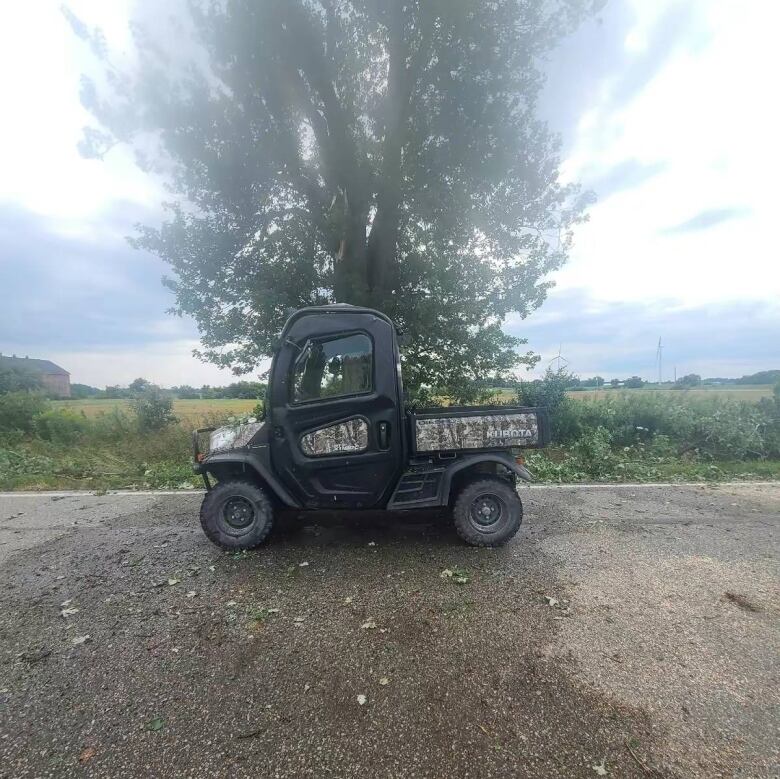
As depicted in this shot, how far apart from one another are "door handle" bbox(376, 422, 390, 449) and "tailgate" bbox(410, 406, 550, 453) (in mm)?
244

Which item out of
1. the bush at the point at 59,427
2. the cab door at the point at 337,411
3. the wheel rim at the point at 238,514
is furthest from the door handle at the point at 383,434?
the bush at the point at 59,427

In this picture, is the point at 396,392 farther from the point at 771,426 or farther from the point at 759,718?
the point at 771,426

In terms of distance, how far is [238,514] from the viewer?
388cm

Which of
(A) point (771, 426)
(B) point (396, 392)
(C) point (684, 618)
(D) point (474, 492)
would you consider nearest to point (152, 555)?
(B) point (396, 392)

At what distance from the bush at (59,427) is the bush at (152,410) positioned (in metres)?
1.16

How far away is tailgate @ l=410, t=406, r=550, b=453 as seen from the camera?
3.76m

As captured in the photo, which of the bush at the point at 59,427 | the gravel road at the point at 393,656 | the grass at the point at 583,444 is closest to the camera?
the gravel road at the point at 393,656

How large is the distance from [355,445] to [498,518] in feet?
4.87

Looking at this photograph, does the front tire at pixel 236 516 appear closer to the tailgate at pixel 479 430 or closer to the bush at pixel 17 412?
the tailgate at pixel 479 430

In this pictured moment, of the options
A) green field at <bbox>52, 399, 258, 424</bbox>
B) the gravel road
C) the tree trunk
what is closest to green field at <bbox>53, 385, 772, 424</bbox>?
green field at <bbox>52, 399, 258, 424</bbox>

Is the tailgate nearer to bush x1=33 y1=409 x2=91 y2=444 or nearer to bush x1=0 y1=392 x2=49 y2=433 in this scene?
bush x1=33 y1=409 x2=91 y2=444

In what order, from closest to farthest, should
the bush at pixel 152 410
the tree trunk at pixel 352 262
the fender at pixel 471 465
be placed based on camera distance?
the fender at pixel 471 465 < the tree trunk at pixel 352 262 < the bush at pixel 152 410

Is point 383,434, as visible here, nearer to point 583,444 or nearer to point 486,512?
point 486,512

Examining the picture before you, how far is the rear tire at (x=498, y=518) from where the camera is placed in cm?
382
